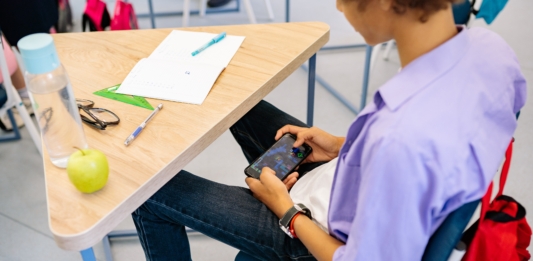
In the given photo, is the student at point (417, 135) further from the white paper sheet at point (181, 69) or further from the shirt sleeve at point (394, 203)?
the white paper sheet at point (181, 69)

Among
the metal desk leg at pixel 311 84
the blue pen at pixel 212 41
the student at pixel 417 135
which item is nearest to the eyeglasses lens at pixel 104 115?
the blue pen at pixel 212 41

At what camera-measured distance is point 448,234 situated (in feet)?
2.02

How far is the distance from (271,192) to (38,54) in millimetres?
507

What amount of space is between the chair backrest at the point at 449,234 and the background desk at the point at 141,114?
44cm

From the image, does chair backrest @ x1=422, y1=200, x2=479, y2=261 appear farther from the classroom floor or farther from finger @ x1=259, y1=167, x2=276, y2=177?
the classroom floor

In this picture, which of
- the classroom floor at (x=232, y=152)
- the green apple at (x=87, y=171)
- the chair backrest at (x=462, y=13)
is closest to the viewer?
the green apple at (x=87, y=171)

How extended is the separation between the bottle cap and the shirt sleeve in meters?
0.49

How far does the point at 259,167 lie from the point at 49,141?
450 millimetres

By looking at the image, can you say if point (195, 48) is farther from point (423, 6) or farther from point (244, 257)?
point (423, 6)

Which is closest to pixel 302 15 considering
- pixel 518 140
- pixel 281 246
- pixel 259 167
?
pixel 518 140

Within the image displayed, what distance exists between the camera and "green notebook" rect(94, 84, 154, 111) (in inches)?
37.4

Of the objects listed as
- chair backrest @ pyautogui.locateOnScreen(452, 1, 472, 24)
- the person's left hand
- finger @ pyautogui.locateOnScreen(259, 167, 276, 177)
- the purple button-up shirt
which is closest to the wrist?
the person's left hand

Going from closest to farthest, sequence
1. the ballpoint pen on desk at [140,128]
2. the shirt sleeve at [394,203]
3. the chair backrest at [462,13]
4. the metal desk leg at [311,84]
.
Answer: the shirt sleeve at [394,203] → the ballpoint pen on desk at [140,128] → the metal desk leg at [311,84] → the chair backrest at [462,13]

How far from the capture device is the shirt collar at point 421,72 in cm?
62
